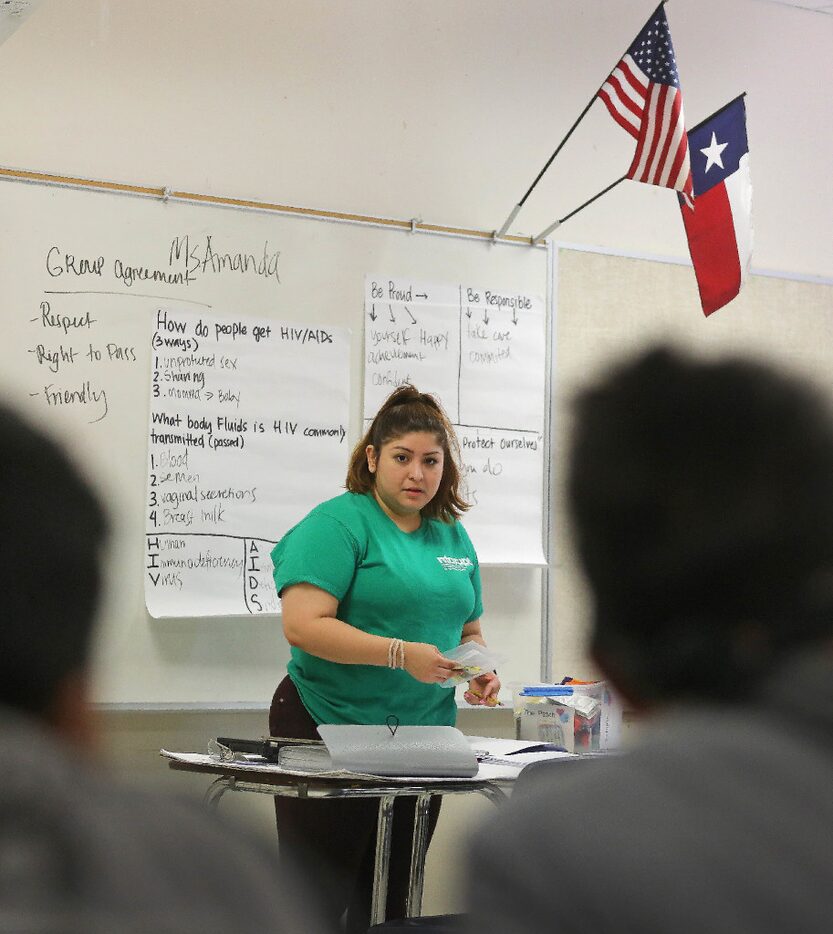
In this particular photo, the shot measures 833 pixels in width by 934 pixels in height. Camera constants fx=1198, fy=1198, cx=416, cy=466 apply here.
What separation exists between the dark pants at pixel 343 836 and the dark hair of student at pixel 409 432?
49 cm

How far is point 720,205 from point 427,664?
1973 mm

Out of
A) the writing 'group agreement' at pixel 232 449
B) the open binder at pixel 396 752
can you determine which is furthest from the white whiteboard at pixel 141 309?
the open binder at pixel 396 752

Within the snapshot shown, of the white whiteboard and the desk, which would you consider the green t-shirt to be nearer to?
the desk

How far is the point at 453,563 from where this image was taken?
8.87 ft

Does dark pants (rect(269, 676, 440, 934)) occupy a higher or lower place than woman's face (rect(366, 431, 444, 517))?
lower

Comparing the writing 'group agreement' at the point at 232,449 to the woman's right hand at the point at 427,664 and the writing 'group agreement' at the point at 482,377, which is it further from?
the woman's right hand at the point at 427,664

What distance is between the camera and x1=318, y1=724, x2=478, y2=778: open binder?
2141 millimetres

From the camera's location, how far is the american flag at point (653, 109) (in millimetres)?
3387

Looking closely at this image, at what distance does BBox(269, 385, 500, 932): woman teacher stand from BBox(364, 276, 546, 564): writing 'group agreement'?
35.7 inches

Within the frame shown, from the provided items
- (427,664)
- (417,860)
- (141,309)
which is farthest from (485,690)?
(141,309)

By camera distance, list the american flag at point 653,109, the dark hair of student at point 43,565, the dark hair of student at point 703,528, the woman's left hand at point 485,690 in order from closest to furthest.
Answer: the dark hair of student at point 43,565
the dark hair of student at point 703,528
the woman's left hand at point 485,690
the american flag at point 653,109

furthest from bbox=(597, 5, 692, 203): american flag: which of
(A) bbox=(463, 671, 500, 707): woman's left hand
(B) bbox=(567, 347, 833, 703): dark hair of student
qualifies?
(B) bbox=(567, 347, 833, 703): dark hair of student

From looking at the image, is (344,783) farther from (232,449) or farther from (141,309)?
(141,309)

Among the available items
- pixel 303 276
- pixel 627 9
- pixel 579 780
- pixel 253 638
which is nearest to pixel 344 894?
pixel 253 638
